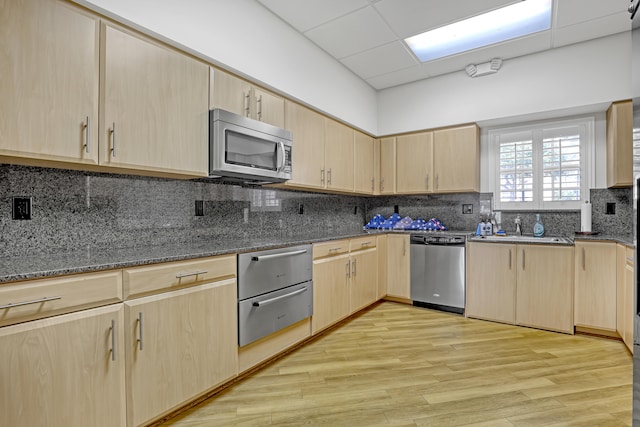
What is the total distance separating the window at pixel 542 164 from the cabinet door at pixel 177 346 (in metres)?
3.32

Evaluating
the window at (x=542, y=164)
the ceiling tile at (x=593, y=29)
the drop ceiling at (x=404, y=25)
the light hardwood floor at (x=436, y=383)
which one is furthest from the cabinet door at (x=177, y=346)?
the ceiling tile at (x=593, y=29)

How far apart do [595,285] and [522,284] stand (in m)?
0.54

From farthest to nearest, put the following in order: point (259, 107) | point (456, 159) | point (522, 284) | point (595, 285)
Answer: point (456, 159), point (522, 284), point (595, 285), point (259, 107)

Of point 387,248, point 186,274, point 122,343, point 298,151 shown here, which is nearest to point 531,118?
point 387,248

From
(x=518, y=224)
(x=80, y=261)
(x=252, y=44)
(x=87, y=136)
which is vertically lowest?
(x=80, y=261)

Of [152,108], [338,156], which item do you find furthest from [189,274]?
[338,156]

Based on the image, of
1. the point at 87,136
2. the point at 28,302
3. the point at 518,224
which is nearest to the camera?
the point at 28,302

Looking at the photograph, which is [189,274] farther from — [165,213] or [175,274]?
[165,213]

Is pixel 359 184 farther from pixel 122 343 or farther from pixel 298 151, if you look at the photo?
pixel 122 343

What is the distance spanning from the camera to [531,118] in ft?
11.4

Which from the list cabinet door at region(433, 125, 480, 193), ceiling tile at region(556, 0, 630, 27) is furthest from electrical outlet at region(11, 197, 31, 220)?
ceiling tile at region(556, 0, 630, 27)

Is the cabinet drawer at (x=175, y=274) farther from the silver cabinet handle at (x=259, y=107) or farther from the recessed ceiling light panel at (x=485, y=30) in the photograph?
the recessed ceiling light panel at (x=485, y=30)

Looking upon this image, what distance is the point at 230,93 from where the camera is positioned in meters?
2.29

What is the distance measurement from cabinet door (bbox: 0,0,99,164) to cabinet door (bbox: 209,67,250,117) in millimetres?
699
